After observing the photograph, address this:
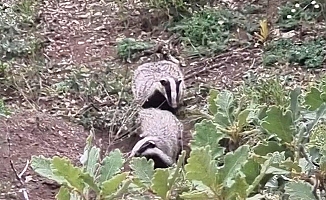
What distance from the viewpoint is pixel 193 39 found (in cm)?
659

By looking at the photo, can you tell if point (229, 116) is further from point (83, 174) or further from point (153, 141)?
point (153, 141)

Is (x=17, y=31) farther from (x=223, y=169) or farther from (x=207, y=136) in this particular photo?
(x=223, y=169)

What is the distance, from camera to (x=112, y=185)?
109cm

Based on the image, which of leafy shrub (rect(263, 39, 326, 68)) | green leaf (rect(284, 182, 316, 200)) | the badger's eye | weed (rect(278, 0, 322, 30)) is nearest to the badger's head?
the badger's eye

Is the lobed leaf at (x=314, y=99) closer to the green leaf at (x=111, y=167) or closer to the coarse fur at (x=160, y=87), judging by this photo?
the green leaf at (x=111, y=167)

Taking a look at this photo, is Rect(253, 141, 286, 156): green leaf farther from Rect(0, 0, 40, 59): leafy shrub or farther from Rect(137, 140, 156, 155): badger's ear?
Rect(0, 0, 40, 59): leafy shrub

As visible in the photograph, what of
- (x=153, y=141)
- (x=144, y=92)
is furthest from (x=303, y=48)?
(x=153, y=141)

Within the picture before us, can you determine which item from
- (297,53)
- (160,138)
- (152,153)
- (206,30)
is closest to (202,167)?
(152,153)

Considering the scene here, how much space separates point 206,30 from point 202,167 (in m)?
5.62

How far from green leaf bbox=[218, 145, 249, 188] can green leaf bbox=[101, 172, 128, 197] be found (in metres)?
0.15

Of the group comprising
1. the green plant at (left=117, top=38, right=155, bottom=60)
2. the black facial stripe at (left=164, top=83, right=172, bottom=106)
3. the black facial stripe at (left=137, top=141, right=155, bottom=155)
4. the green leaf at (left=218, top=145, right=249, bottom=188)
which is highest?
the green leaf at (left=218, top=145, right=249, bottom=188)

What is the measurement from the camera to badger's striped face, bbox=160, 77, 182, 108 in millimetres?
5523

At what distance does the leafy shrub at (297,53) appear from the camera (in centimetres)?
598

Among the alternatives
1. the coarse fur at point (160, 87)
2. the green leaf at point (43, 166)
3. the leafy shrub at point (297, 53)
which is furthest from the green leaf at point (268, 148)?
the leafy shrub at point (297, 53)
